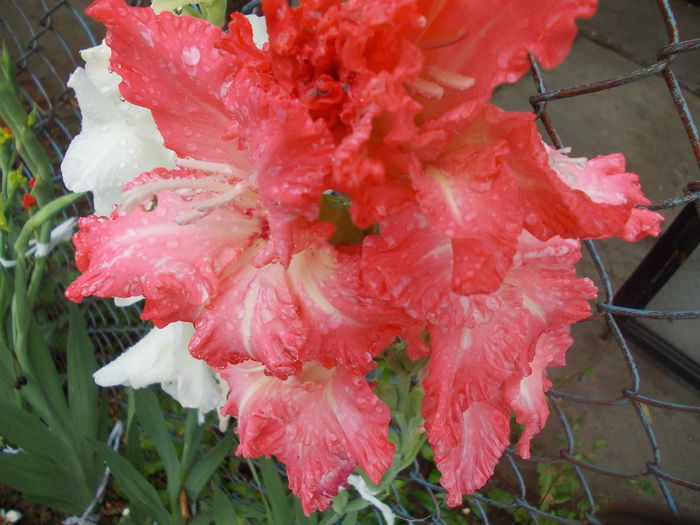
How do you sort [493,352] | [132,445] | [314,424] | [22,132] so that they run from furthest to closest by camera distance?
[132,445] < [22,132] < [314,424] < [493,352]

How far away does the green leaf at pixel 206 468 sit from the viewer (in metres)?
1.11

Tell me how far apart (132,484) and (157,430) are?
0.11 meters

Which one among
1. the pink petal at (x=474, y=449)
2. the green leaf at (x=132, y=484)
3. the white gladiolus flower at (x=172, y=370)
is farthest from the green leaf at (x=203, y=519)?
the pink petal at (x=474, y=449)

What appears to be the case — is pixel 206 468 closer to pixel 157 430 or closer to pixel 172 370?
pixel 157 430

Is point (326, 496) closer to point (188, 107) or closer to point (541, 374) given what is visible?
point (541, 374)

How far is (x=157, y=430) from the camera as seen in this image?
1.14m

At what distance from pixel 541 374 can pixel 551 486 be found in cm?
121

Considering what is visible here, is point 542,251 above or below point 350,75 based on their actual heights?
below

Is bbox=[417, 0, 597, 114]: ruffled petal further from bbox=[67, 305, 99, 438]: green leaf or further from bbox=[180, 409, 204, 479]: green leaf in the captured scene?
bbox=[67, 305, 99, 438]: green leaf

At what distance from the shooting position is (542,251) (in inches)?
18.3

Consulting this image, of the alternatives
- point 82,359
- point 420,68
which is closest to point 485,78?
point 420,68

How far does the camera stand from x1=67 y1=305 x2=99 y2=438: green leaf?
3.97ft

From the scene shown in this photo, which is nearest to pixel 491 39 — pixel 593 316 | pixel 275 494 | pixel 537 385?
pixel 537 385

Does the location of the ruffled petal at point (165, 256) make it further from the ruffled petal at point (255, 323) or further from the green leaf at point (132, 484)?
the green leaf at point (132, 484)
